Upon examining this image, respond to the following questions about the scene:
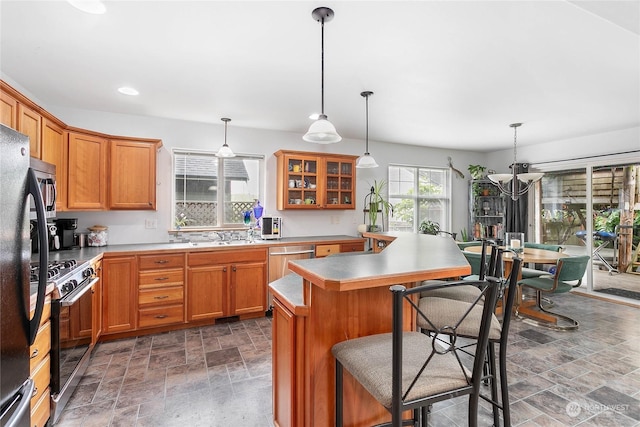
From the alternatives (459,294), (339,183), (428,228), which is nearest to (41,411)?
(459,294)

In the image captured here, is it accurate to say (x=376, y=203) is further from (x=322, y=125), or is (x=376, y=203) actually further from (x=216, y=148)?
(x=322, y=125)

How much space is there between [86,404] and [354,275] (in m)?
2.23

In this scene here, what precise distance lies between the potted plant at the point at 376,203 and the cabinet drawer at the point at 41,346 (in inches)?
160

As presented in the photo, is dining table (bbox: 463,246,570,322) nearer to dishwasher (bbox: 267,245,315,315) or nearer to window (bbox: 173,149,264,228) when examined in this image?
dishwasher (bbox: 267,245,315,315)

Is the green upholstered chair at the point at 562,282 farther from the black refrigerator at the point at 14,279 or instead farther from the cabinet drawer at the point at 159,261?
the black refrigerator at the point at 14,279

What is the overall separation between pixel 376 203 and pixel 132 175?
3.51 m

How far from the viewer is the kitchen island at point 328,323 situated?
1423mm

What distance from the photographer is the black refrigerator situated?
917 millimetres

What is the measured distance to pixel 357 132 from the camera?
471 centimetres

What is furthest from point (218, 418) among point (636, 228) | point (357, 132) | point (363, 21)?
point (636, 228)

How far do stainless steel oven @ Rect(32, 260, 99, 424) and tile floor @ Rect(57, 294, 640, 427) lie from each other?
0.59ft

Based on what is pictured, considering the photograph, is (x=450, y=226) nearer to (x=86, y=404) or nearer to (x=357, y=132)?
(x=357, y=132)

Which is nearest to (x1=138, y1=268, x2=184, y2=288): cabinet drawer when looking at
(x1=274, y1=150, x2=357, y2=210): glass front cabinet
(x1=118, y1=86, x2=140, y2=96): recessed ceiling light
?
(x1=274, y1=150, x2=357, y2=210): glass front cabinet

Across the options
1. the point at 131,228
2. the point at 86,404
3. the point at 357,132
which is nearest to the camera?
the point at 86,404
